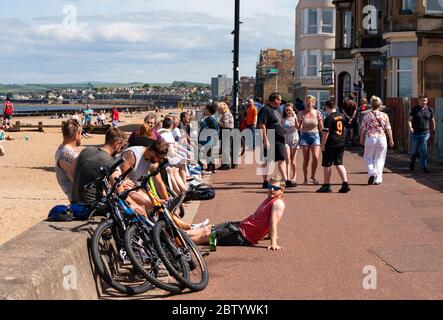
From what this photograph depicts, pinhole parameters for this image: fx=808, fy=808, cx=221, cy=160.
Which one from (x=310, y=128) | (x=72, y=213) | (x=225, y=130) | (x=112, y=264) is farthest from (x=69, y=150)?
(x=225, y=130)

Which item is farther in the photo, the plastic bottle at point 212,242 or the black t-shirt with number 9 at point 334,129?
the black t-shirt with number 9 at point 334,129

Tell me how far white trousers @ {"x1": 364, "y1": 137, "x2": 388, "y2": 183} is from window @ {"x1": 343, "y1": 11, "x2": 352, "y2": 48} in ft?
102

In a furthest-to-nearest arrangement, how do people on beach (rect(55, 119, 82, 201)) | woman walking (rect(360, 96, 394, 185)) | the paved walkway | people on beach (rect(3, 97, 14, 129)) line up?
1. people on beach (rect(3, 97, 14, 129))
2. woman walking (rect(360, 96, 394, 185))
3. people on beach (rect(55, 119, 82, 201))
4. the paved walkway

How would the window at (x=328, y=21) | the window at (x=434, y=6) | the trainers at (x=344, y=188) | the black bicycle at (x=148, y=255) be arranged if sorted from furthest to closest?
the window at (x=328, y=21)
the window at (x=434, y=6)
the trainers at (x=344, y=188)
the black bicycle at (x=148, y=255)

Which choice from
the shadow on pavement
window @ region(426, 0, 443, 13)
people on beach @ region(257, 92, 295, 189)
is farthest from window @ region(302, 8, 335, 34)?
people on beach @ region(257, 92, 295, 189)

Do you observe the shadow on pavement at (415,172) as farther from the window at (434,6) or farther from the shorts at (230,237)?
the window at (434,6)

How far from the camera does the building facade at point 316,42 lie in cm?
6078

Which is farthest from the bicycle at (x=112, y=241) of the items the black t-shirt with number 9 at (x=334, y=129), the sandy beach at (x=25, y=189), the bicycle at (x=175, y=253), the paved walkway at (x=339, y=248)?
the black t-shirt with number 9 at (x=334, y=129)

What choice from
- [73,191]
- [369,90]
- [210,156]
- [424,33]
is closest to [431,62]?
[424,33]

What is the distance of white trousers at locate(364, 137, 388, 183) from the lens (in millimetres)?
15773

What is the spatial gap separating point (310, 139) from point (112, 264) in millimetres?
8163

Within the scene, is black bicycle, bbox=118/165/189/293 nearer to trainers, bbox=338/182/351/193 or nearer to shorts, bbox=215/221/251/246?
shorts, bbox=215/221/251/246

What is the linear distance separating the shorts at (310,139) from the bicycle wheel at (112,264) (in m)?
7.88

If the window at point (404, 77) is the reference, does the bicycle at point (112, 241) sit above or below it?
below
